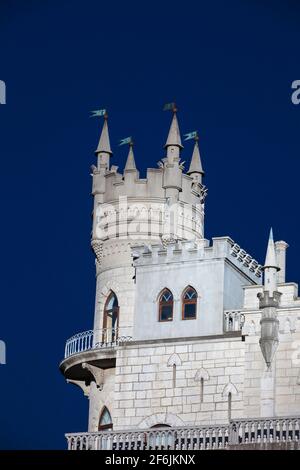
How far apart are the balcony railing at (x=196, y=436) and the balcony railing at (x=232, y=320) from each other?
5914 mm

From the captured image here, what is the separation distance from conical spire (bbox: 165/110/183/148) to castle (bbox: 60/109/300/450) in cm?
4

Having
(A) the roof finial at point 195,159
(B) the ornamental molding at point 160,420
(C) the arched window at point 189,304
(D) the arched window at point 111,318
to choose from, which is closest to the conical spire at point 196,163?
(A) the roof finial at point 195,159

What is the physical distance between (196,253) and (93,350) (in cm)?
528

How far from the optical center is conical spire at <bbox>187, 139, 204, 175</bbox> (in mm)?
75625

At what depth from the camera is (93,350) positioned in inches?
2724

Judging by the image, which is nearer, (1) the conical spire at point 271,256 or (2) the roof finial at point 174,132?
(1) the conical spire at point 271,256

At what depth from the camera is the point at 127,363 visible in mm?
68000

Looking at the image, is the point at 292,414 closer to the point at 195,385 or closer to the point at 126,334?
the point at 195,385

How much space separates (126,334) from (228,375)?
17.2 ft

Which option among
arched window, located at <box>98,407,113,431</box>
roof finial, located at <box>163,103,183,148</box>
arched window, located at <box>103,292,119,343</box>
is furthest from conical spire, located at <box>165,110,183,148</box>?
arched window, located at <box>98,407,113,431</box>

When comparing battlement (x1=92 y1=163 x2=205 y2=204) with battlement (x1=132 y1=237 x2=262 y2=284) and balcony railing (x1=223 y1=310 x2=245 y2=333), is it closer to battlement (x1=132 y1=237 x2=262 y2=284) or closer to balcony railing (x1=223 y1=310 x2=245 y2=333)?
battlement (x1=132 y1=237 x2=262 y2=284)

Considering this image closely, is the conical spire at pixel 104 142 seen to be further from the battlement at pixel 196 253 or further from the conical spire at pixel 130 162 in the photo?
the battlement at pixel 196 253

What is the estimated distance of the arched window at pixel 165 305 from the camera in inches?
2692
